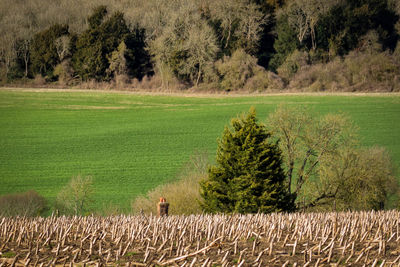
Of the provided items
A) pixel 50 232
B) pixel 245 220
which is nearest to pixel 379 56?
pixel 245 220

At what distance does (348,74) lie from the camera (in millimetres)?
62031

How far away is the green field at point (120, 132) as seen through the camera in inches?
1512

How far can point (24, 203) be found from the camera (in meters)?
32.9

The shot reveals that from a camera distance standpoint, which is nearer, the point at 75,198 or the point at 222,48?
the point at 75,198

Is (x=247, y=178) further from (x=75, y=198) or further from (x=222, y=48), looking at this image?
(x=222, y=48)

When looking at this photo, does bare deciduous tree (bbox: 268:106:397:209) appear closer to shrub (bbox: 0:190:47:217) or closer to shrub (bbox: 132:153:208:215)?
shrub (bbox: 132:153:208:215)

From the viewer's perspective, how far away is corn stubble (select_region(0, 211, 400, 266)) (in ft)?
29.7

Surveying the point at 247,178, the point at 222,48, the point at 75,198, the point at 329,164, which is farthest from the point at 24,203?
the point at 222,48

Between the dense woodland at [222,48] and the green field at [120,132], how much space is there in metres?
3.34

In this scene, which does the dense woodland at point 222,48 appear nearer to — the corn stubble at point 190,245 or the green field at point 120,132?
the green field at point 120,132

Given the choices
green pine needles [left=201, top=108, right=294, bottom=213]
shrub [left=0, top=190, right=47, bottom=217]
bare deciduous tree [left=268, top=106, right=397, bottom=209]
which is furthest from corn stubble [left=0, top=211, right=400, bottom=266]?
bare deciduous tree [left=268, top=106, right=397, bottom=209]

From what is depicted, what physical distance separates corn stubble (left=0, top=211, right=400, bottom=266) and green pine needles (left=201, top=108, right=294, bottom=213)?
51.7 ft

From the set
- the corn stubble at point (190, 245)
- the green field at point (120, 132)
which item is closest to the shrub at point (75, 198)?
the green field at point (120, 132)

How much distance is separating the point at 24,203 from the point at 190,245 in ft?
81.7
